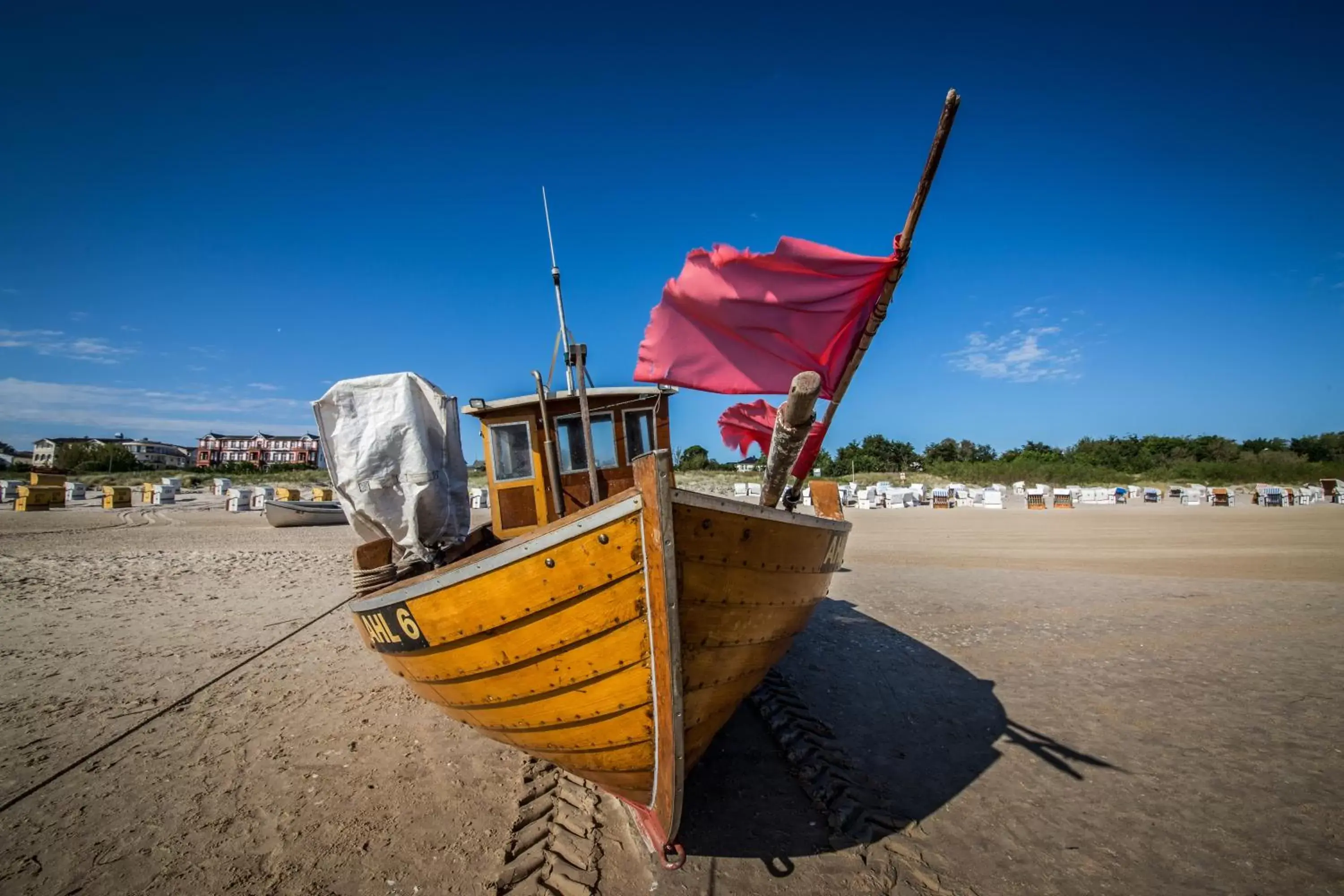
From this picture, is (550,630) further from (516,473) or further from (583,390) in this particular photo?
(516,473)

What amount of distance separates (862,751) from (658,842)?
2.33 meters

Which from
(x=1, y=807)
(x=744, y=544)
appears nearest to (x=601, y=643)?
(x=744, y=544)

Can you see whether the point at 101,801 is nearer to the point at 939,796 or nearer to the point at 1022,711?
the point at 939,796

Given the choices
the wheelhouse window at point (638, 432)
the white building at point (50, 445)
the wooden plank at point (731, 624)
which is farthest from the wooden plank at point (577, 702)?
the white building at point (50, 445)

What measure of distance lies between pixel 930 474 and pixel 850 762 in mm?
59599

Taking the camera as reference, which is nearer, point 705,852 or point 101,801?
point 705,852

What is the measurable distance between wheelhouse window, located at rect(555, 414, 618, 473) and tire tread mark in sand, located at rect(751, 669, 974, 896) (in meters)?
3.11

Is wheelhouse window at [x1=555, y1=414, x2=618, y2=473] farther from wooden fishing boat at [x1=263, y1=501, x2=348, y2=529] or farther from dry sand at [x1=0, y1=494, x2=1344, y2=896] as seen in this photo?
wooden fishing boat at [x1=263, y1=501, x2=348, y2=529]

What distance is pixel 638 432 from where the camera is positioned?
5848mm

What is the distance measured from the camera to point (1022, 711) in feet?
18.4

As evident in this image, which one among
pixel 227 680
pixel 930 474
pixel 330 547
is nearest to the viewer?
pixel 227 680

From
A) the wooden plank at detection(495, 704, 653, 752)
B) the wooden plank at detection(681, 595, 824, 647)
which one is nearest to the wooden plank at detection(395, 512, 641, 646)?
the wooden plank at detection(681, 595, 824, 647)

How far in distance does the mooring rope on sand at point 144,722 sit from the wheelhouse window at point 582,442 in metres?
2.80

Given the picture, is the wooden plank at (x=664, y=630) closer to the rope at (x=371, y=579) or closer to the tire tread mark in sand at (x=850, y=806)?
the tire tread mark in sand at (x=850, y=806)
